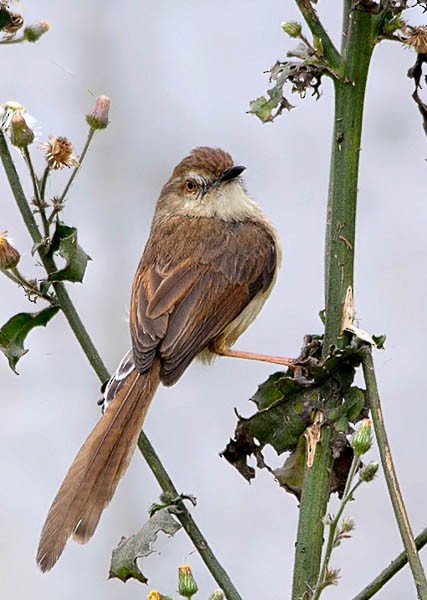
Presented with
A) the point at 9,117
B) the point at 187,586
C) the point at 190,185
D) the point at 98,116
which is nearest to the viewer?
the point at 187,586

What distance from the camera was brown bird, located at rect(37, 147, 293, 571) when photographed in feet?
9.17

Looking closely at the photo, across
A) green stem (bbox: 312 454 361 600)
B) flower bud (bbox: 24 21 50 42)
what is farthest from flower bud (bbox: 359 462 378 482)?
flower bud (bbox: 24 21 50 42)

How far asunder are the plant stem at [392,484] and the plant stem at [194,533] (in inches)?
17.4

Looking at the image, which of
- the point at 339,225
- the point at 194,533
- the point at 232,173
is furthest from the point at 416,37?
the point at 232,173

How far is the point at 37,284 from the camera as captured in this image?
8.48ft

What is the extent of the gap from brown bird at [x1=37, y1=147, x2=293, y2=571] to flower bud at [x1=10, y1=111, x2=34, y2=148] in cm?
89

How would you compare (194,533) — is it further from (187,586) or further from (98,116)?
(98,116)

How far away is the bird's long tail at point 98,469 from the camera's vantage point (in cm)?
241

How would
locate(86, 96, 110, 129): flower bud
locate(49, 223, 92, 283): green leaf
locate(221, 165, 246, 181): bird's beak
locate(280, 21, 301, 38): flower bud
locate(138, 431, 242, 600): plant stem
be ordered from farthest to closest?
locate(221, 165, 246, 181): bird's beak, locate(86, 96, 110, 129): flower bud, locate(49, 223, 92, 283): green leaf, locate(280, 21, 301, 38): flower bud, locate(138, 431, 242, 600): plant stem

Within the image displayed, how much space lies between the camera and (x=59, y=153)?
274cm

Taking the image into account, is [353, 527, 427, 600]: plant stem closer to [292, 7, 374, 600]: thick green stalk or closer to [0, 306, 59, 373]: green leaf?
[292, 7, 374, 600]: thick green stalk

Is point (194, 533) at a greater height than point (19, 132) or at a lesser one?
lesser

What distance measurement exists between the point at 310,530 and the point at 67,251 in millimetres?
913

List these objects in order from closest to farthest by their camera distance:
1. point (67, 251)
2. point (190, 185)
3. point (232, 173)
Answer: point (67, 251) → point (232, 173) → point (190, 185)
